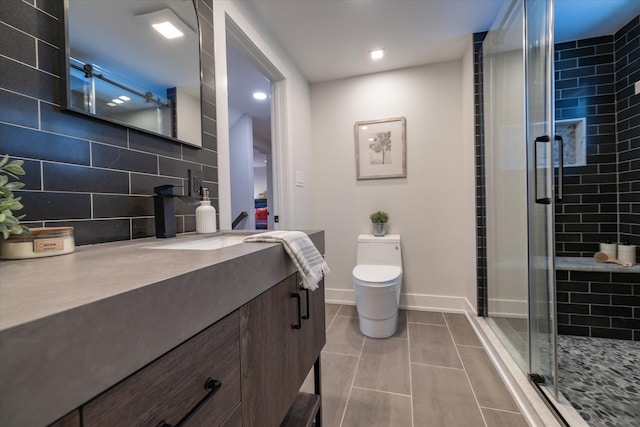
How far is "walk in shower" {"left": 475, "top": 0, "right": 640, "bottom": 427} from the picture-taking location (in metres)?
1.31

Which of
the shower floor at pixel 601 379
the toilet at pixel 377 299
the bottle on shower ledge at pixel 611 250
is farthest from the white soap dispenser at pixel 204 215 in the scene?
the bottle on shower ledge at pixel 611 250

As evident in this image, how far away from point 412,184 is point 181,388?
2.50m

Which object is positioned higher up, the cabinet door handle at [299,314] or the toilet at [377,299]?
the cabinet door handle at [299,314]

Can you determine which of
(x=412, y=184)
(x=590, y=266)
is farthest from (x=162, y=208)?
(x=590, y=266)

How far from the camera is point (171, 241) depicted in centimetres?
98

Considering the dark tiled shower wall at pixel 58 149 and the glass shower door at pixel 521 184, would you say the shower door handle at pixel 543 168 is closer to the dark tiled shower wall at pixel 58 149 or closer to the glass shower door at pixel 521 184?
the glass shower door at pixel 521 184

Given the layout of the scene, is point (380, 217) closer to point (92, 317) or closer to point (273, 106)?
point (273, 106)

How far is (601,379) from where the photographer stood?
1.46 metres

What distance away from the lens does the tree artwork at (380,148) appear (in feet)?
8.72

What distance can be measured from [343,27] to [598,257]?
2623 mm

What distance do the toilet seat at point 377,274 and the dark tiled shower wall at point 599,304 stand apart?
1216 mm

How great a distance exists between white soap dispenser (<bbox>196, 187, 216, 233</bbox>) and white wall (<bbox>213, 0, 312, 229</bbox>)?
243 mm

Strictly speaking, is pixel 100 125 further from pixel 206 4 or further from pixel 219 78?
pixel 206 4

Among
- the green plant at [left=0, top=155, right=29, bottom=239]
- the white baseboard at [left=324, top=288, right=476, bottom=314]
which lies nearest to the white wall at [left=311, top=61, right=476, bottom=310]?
the white baseboard at [left=324, top=288, right=476, bottom=314]
